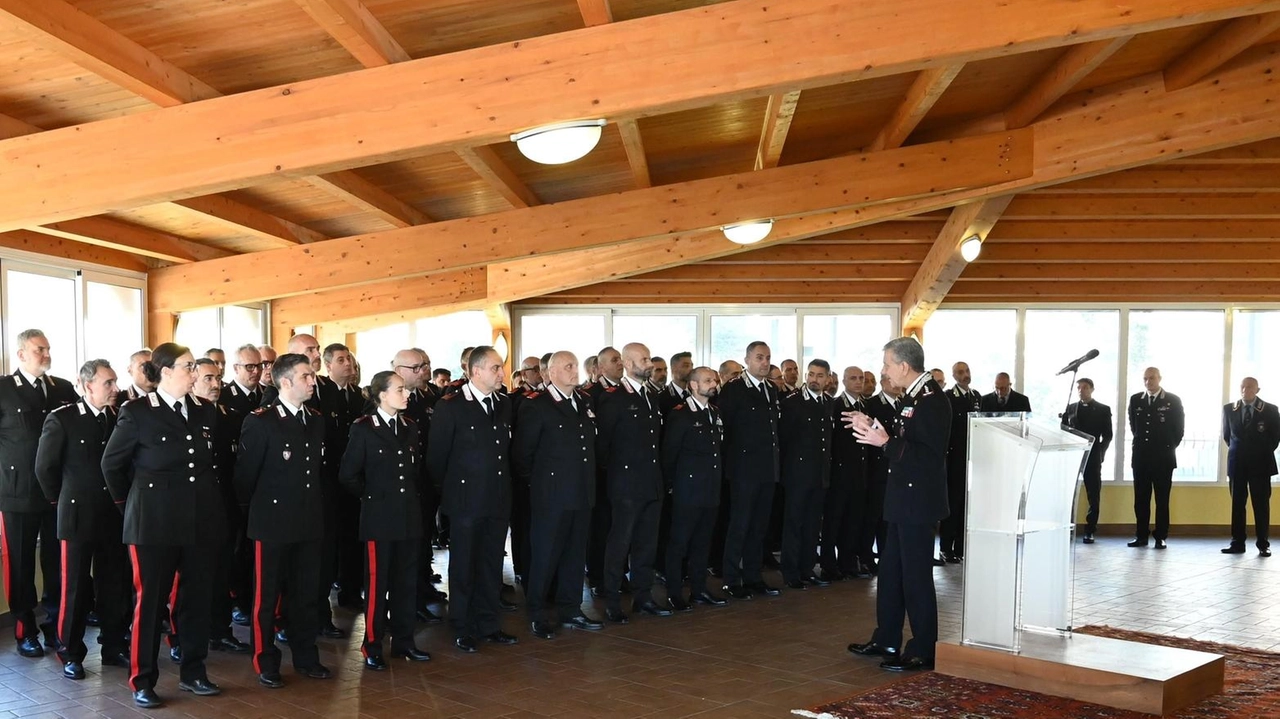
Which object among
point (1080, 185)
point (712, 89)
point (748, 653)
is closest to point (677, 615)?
point (748, 653)

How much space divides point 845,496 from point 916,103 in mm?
3260

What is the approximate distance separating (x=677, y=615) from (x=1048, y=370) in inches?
288

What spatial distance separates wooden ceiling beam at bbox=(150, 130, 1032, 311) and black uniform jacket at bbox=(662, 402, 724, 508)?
160 cm

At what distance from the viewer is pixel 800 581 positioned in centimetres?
827

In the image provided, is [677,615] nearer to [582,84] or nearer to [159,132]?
[582,84]

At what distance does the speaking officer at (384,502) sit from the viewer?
18.2 ft

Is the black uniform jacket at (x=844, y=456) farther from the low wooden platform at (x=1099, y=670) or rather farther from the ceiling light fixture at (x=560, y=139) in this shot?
the ceiling light fixture at (x=560, y=139)

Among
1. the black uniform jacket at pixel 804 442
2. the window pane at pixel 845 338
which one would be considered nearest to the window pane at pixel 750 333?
the window pane at pixel 845 338

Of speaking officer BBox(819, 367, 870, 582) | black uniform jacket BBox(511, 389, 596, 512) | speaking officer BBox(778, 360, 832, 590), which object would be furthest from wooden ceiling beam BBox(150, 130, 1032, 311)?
black uniform jacket BBox(511, 389, 596, 512)

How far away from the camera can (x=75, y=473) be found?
5566mm

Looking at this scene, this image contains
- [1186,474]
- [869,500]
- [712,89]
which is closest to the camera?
Answer: [712,89]

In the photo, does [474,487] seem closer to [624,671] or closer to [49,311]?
[624,671]

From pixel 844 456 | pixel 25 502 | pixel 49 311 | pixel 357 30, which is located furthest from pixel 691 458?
pixel 49 311

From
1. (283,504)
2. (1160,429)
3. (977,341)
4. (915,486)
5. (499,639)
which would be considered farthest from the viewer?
(977,341)
